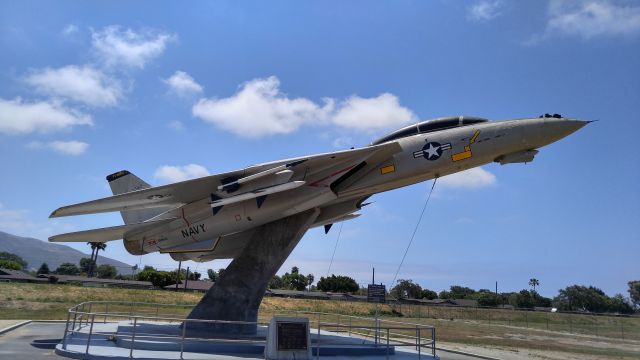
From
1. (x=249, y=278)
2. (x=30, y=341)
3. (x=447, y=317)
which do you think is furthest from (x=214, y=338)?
(x=447, y=317)

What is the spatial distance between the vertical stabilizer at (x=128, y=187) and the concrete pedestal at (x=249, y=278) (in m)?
4.83

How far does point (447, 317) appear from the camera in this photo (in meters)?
51.3

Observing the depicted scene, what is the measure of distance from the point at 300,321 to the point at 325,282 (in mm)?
88407

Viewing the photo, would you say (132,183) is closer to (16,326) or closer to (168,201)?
(168,201)

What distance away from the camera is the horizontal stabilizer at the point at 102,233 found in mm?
15383

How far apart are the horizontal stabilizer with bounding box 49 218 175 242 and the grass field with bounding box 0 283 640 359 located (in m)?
11.0

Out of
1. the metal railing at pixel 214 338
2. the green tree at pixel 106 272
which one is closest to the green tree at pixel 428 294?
the green tree at pixel 106 272

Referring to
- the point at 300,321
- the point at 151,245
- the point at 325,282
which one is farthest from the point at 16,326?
the point at 325,282

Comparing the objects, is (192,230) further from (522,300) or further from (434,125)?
(522,300)

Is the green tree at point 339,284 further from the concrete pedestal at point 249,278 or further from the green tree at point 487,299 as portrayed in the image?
the concrete pedestal at point 249,278

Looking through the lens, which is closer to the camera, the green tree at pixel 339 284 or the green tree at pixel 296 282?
the green tree at pixel 339 284

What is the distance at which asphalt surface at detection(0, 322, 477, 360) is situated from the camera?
10562mm

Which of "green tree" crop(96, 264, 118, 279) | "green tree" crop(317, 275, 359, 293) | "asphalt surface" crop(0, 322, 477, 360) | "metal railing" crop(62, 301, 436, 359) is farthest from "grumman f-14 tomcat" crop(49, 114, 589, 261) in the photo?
"green tree" crop(96, 264, 118, 279)

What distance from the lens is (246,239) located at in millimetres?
15797
